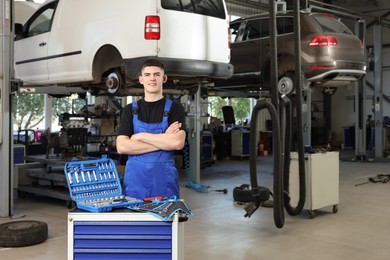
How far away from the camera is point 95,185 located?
106 inches

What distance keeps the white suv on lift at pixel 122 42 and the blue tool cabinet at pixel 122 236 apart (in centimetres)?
338

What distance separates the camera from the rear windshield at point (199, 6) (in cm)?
564

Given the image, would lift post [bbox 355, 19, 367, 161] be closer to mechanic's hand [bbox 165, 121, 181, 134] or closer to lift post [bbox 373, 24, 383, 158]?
lift post [bbox 373, 24, 383, 158]

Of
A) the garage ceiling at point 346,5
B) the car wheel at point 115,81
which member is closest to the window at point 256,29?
the car wheel at point 115,81

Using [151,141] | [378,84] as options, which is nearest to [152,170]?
[151,141]

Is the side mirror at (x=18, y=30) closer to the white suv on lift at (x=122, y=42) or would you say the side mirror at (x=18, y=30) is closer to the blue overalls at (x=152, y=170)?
the white suv on lift at (x=122, y=42)

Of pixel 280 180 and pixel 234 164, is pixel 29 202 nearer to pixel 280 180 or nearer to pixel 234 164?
pixel 280 180

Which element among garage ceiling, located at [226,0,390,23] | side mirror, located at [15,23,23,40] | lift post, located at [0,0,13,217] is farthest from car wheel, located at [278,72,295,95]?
garage ceiling, located at [226,0,390,23]

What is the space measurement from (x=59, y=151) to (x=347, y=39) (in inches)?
206

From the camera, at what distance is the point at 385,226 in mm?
5391

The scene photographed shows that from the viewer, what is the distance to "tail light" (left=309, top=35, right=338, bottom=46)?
307 inches

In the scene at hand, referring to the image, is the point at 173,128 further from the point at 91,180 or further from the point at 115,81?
the point at 115,81

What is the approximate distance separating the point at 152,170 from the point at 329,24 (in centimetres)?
650

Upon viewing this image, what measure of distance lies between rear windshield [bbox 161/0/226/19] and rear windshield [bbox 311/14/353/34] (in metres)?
2.49
